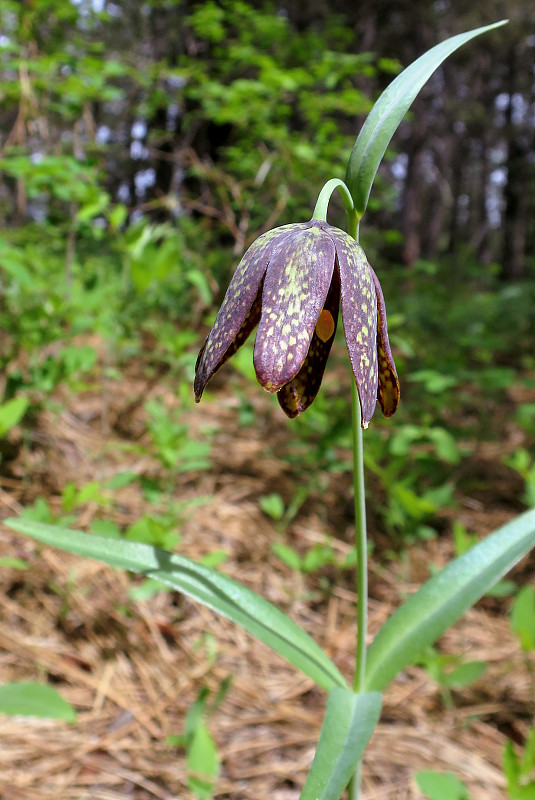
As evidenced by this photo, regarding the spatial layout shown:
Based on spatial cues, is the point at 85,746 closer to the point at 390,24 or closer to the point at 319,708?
the point at 319,708

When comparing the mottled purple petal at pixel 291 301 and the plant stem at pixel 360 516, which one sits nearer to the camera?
the mottled purple petal at pixel 291 301

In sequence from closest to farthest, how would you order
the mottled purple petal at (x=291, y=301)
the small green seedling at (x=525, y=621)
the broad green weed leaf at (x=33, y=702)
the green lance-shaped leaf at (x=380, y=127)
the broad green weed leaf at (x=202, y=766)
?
the mottled purple petal at (x=291, y=301) → the green lance-shaped leaf at (x=380, y=127) → the broad green weed leaf at (x=33, y=702) → the broad green weed leaf at (x=202, y=766) → the small green seedling at (x=525, y=621)

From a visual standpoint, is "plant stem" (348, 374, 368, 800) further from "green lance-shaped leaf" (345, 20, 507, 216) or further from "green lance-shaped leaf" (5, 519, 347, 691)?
"green lance-shaped leaf" (345, 20, 507, 216)

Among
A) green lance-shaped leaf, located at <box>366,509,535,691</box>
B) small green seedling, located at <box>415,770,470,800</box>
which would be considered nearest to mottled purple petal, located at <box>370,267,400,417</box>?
green lance-shaped leaf, located at <box>366,509,535,691</box>

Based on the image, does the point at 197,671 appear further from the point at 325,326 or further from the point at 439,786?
the point at 325,326

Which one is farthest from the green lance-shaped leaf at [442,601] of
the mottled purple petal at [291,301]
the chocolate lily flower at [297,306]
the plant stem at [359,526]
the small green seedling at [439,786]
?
the mottled purple petal at [291,301]

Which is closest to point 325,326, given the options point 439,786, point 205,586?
point 205,586

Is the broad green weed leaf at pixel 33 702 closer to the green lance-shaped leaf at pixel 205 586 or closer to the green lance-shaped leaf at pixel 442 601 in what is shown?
the green lance-shaped leaf at pixel 205 586
